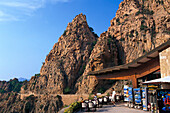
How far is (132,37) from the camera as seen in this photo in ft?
166

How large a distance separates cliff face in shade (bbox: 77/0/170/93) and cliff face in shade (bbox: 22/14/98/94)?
581 cm

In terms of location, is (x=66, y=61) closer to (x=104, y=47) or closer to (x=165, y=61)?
(x=104, y=47)

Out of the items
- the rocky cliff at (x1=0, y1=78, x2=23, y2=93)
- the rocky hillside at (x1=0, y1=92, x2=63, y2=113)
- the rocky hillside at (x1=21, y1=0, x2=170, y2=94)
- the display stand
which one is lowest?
the rocky hillside at (x1=0, y1=92, x2=63, y2=113)

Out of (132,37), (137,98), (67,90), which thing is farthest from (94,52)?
(137,98)

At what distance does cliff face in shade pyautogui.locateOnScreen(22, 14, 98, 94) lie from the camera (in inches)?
2168

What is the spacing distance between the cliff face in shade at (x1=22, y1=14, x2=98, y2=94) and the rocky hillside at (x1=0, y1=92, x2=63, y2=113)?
4.13 m

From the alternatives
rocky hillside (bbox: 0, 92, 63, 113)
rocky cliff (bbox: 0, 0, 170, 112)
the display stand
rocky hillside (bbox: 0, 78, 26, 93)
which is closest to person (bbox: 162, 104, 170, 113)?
the display stand

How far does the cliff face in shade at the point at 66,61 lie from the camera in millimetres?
55062

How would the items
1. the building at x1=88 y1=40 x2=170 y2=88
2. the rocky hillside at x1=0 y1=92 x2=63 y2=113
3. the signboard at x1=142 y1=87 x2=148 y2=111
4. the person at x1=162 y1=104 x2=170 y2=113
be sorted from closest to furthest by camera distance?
the person at x1=162 y1=104 x2=170 y2=113 → the signboard at x1=142 y1=87 x2=148 y2=111 → the building at x1=88 y1=40 x2=170 y2=88 → the rocky hillside at x1=0 y1=92 x2=63 y2=113

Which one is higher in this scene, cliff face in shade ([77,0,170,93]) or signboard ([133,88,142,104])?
cliff face in shade ([77,0,170,93])

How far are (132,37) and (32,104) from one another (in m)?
40.7

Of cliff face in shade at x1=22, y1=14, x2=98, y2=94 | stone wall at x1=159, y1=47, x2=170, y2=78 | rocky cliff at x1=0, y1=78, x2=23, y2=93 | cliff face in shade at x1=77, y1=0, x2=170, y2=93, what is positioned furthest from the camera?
rocky cliff at x1=0, y1=78, x2=23, y2=93

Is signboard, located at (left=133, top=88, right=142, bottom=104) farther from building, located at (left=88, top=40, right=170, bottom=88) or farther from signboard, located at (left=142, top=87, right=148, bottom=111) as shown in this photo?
building, located at (left=88, top=40, right=170, bottom=88)

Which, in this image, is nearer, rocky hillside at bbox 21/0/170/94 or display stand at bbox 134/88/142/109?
display stand at bbox 134/88/142/109
